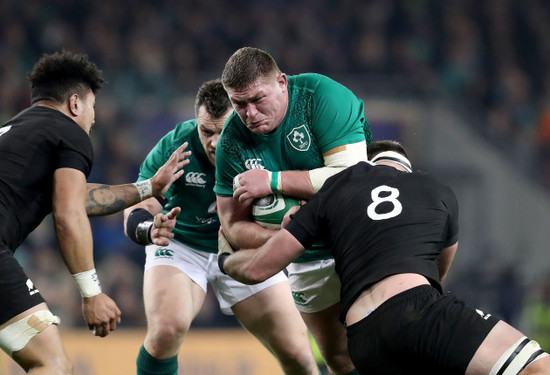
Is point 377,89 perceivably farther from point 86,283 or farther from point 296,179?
point 86,283

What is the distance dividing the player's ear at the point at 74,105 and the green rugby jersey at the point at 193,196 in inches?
42.2

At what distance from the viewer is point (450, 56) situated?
13.5 m

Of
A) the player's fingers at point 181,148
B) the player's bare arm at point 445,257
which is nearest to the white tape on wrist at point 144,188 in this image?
the player's fingers at point 181,148

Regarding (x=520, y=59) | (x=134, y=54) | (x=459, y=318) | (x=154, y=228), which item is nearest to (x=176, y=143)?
(x=154, y=228)

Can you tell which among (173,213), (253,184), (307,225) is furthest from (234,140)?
(307,225)

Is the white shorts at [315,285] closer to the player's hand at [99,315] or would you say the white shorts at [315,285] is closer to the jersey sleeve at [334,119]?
the jersey sleeve at [334,119]

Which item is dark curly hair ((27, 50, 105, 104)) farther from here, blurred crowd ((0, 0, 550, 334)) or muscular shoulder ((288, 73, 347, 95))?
blurred crowd ((0, 0, 550, 334))

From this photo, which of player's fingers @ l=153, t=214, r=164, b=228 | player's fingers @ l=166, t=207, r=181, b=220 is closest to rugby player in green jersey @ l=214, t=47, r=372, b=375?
player's fingers @ l=166, t=207, r=181, b=220

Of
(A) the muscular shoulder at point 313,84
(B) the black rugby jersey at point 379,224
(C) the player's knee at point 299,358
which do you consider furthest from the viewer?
(C) the player's knee at point 299,358

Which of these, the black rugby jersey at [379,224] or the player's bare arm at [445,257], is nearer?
the black rugby jersey at [379,224]

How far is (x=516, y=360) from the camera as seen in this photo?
11.6 feet

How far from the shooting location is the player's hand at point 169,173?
5.34 meters

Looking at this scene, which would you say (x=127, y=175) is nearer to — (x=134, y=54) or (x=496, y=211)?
(x=134, y=54)

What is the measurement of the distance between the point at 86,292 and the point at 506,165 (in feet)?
29.4
